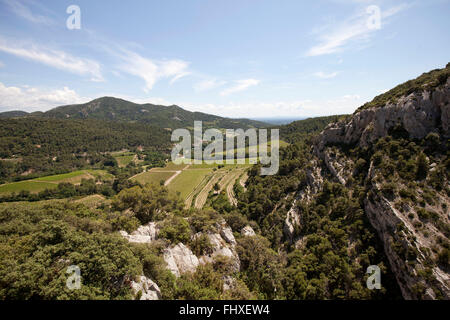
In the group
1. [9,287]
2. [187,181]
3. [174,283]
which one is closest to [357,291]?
[174,283]

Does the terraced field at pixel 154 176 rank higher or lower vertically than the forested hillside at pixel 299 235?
lower

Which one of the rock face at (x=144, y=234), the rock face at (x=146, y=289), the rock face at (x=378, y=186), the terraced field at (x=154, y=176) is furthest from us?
the terraced field at (x=154, y=176)

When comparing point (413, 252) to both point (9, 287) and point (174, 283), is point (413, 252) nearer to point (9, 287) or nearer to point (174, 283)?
point (174, 283)

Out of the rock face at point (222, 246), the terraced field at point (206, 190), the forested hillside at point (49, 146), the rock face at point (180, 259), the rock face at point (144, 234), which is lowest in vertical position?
the terraced field at point (206, 190)

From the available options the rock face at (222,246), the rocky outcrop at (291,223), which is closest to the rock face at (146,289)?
the rock face at (222,246)

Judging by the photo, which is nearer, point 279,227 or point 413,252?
point 413,252

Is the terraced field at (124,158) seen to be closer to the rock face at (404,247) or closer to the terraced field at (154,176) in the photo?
the terraced field at (154,176)
